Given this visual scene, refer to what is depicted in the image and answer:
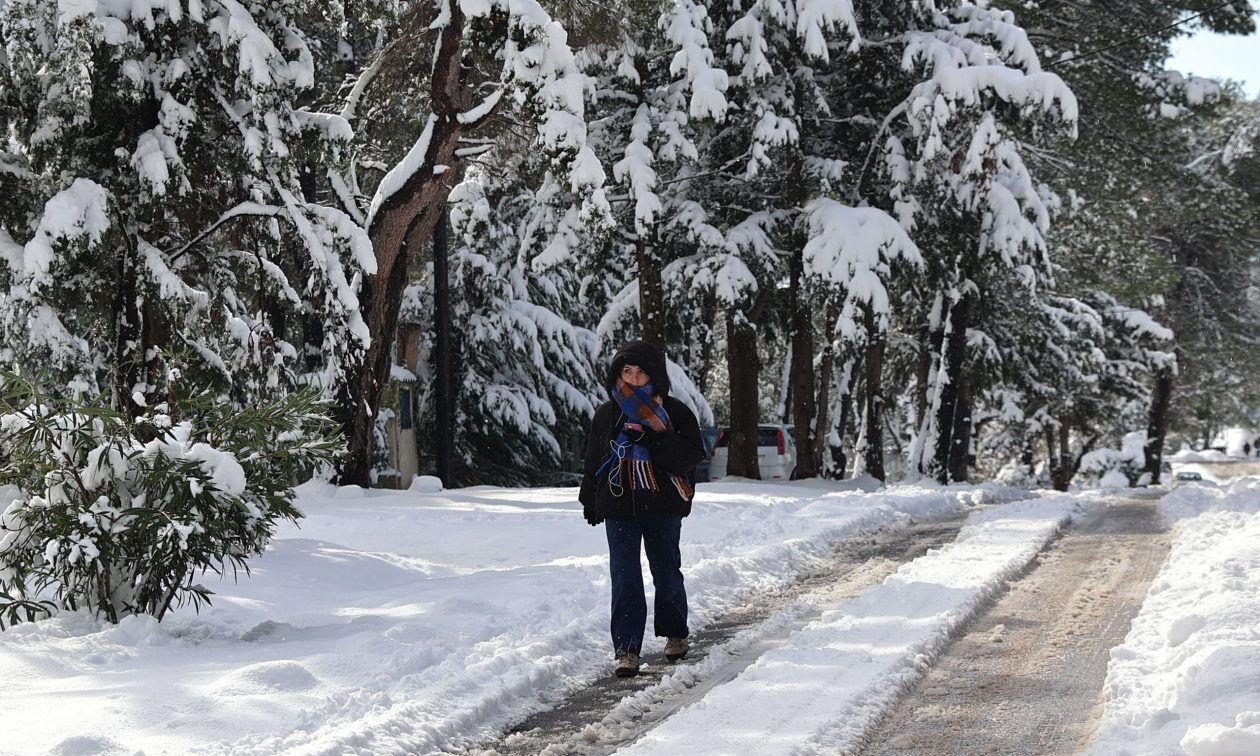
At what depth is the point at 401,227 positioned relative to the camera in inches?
634

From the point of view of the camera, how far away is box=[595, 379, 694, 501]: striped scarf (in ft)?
22.9

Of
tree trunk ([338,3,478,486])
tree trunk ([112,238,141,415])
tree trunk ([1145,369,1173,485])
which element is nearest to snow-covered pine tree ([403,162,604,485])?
tree trunk ([338,3,478,486])

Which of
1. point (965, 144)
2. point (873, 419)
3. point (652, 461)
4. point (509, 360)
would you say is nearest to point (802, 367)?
point (873, 419)

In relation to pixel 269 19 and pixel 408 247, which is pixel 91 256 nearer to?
pixel 269 19

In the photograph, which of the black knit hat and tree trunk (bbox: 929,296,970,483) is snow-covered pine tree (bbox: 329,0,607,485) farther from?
tree trunk (bbox: 929,296,970,483)

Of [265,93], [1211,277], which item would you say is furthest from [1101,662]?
[1211,277]

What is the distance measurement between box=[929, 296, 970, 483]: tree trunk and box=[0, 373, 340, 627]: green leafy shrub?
21.0m

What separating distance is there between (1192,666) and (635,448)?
9.68 feet

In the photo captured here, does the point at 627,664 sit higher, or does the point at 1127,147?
the point at 1127,147

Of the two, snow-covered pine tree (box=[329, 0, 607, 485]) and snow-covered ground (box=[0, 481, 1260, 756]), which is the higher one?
snow-covered pine tree (box=[329, 0, 607, 485])

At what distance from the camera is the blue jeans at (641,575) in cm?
682

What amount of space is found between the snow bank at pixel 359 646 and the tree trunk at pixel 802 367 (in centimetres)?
1095

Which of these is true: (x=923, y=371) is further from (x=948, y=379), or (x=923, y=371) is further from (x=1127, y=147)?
(x=1127, y=147)

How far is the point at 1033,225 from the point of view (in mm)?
A: 22609
